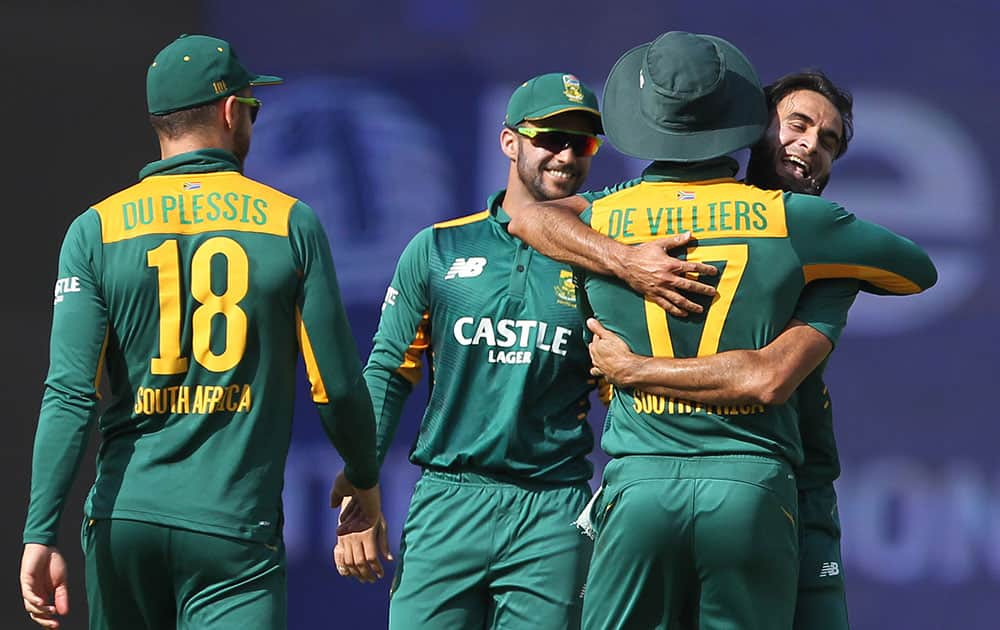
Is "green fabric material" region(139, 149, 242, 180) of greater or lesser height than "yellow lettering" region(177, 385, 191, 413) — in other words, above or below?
above

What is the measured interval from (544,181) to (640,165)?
1849mm

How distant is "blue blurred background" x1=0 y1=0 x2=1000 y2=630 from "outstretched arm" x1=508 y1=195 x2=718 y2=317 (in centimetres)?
275

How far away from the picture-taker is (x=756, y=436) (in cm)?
326

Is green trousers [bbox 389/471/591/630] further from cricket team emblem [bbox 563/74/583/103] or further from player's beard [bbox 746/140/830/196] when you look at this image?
cricket team emblem [bbox 563/74/583/103]

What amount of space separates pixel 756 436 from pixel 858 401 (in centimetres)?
297

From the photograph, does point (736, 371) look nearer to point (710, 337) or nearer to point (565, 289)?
point (710, 337)

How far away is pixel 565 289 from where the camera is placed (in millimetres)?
4285

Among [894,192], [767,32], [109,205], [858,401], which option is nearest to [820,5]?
[767,32]

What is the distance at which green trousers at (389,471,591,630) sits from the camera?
4.16 meters

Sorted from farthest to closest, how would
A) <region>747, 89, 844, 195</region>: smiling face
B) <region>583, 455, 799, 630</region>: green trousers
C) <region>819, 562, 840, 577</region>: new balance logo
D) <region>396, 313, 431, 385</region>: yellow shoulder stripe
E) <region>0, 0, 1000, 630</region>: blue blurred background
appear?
<region>0, 0, 1000, 630</region>: blue blurred background < <region>396, 313, 431, 385</region>: yellow shoulder stripe < <region>747, 89, 844, 195</region>: smiling face < <region>819, 562, 840, 577</region>: new balance logo < <region>583, 455, 799, 630</region>: green trousers

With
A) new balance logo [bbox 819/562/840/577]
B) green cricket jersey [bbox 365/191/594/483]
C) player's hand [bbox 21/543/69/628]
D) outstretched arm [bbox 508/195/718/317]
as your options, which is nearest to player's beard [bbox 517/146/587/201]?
green cricket jersey [bbox 365/191/594/483]

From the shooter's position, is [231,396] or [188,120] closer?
[231,396]

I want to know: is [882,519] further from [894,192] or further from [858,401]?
→ [894,192]

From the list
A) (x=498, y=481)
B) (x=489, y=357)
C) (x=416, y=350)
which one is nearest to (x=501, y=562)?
(x=498, y=481)
